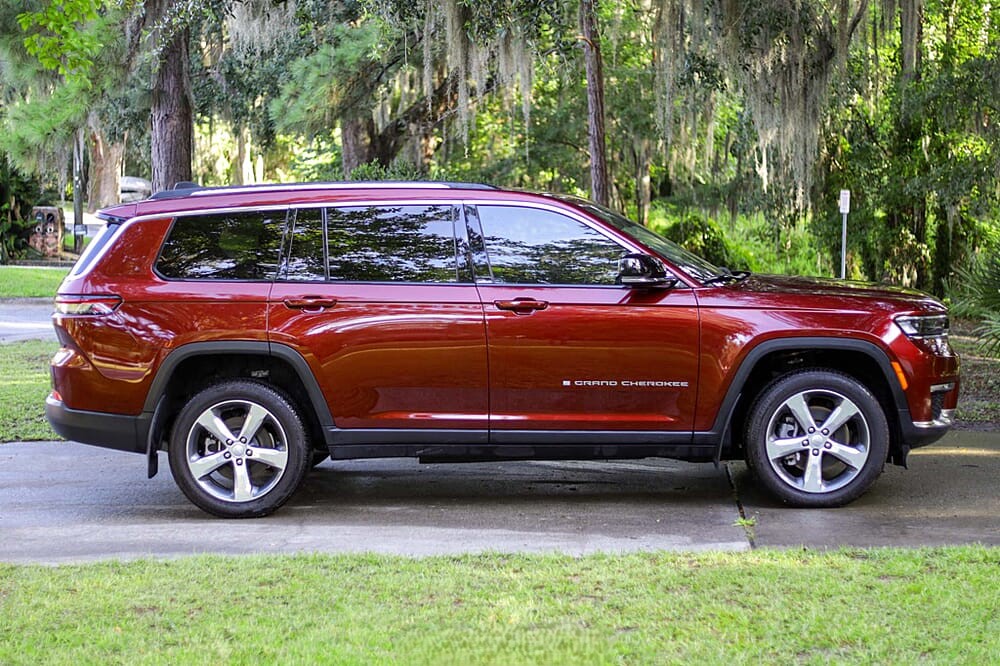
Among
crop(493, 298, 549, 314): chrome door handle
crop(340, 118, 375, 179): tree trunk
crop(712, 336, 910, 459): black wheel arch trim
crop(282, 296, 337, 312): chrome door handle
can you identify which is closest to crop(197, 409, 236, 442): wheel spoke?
crop(282, 296, 337, 312): chrome door handle

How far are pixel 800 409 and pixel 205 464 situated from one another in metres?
3.39

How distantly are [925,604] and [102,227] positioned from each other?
507 cm

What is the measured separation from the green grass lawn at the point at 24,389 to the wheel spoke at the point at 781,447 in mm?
5707

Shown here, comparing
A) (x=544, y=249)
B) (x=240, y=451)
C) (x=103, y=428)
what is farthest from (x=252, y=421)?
(x=544, y=249)

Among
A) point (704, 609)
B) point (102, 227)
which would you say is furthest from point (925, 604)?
point (102, 227)

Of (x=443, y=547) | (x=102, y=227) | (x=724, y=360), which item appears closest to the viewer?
(x=443, y=547)

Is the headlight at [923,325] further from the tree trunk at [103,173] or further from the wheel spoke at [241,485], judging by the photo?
the tree trunk at [103,173]

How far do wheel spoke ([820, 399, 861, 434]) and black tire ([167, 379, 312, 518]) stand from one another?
2973 mm

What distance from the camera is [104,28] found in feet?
47.2

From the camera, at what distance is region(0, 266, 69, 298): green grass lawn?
2436cm

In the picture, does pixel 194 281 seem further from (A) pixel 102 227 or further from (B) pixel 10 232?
(B) pixel 10 232

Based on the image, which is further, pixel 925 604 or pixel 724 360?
pixel 724 360

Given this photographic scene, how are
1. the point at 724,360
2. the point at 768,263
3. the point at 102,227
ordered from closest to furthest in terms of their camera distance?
the point at 724,360 < the point at 102,227 < the point at 768,263

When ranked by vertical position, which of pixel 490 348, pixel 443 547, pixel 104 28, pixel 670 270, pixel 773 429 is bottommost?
pixel 443 547
